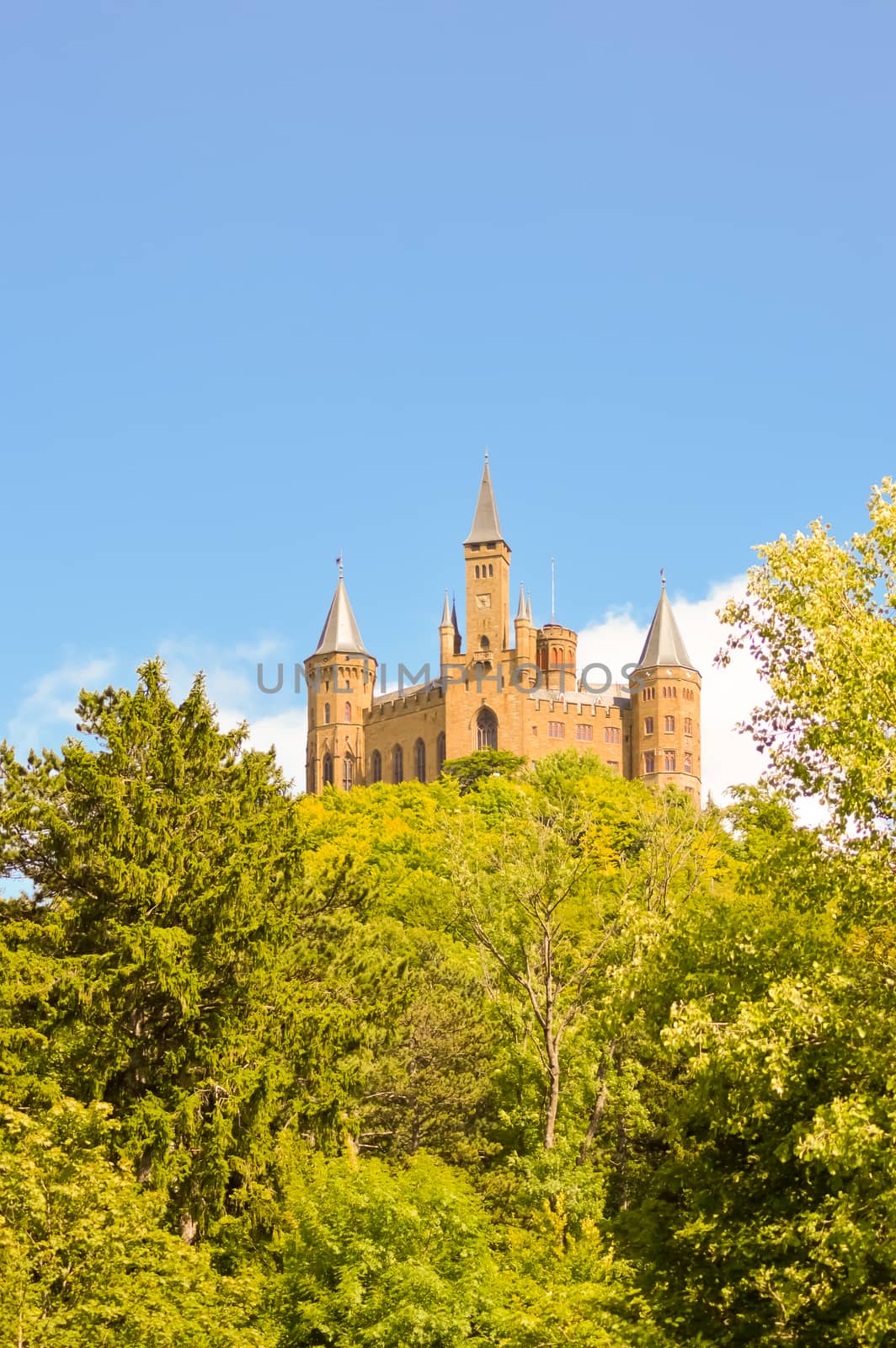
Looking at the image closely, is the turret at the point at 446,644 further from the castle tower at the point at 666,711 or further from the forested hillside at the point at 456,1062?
the forested hillside at the point at 456,1062

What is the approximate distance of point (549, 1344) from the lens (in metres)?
20.2

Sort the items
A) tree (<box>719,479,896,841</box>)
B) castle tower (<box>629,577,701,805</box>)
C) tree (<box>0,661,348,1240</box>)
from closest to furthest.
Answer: tree (<box>719,479,896,841</box>), tree (<box>0,661,348,1240</box>), castle tower (<box>629,577,701,805</box>)

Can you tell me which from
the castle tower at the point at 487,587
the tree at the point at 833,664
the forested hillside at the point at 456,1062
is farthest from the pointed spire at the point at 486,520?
the tree at the point at 833,664

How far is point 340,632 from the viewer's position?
128250mm

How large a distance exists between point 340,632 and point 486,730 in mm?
18012

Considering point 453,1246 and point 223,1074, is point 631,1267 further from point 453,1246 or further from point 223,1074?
point 223,1074

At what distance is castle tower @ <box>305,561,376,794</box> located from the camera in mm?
122875

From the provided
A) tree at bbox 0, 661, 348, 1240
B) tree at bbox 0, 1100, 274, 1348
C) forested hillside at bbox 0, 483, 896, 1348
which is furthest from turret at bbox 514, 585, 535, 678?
tree at bbox 0, 1100, 274, 1348

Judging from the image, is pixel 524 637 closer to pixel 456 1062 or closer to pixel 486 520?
pixel 486 520

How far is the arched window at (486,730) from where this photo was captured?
115 m

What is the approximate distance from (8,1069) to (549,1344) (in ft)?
27.9

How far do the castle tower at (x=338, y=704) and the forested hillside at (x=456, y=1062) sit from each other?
80942mm

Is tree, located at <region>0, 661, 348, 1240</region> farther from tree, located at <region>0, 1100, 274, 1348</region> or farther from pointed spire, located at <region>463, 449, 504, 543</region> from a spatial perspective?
pointed spire, located at <region>463, 449, 504, 543</region>

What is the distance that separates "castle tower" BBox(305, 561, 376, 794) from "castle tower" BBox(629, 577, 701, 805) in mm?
20077
